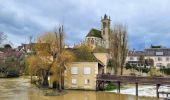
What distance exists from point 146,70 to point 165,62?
23899 millimetres

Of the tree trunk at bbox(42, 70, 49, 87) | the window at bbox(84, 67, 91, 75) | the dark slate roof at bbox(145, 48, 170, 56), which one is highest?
the dark slate roof at bbox(145, 48, 170, 56)

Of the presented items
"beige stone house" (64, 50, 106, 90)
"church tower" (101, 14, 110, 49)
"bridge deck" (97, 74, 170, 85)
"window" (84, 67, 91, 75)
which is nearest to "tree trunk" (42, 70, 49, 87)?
"beige stone house" (64, 50, 106, 90)

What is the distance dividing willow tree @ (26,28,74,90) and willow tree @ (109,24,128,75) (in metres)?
15.8

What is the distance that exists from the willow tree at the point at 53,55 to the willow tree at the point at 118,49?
15.8m

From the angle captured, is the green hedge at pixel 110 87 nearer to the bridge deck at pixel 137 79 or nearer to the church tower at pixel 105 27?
the bridge deck at pixel 137 79

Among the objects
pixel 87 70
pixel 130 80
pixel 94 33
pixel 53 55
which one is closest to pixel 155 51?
pixel 94 33

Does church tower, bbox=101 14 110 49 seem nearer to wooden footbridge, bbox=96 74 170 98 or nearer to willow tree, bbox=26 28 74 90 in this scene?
wooden footbridge, bbox=96 74 170 98

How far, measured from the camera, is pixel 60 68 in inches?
1784

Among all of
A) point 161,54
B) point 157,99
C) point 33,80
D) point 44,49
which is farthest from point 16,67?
point 157,99

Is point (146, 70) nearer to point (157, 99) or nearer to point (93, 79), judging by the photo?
point (93, 79)

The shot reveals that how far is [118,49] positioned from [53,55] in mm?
17785

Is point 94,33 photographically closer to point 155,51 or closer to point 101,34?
point 101,34

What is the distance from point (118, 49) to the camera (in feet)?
201

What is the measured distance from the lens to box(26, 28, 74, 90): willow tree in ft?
149
